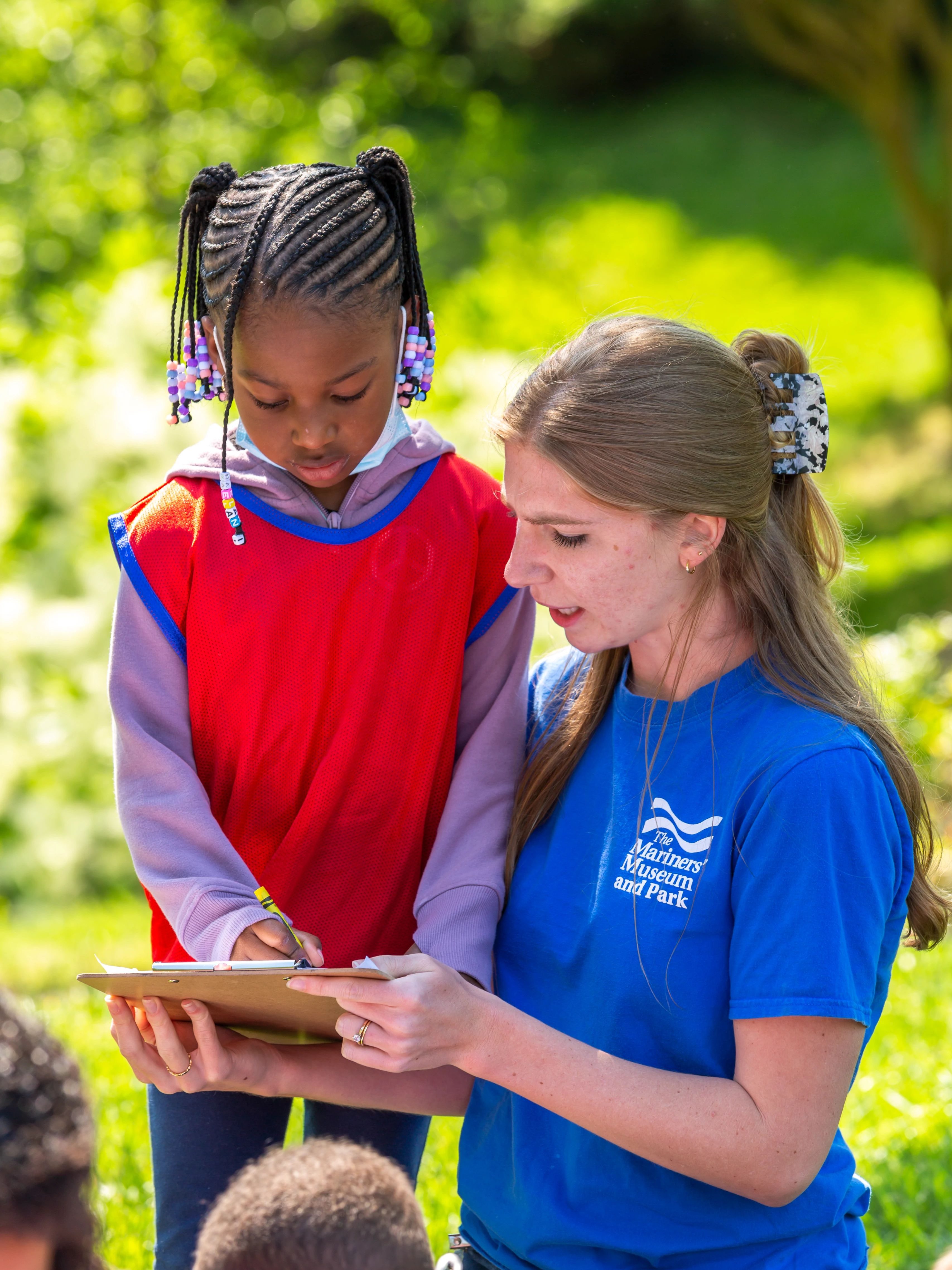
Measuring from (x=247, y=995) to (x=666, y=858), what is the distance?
0.65 m

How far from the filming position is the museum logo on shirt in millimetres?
2010

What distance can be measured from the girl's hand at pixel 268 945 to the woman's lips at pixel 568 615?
24.9 inches

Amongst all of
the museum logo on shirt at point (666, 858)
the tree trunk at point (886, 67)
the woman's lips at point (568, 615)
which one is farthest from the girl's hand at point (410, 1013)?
the tree trunk at point (886, 67)

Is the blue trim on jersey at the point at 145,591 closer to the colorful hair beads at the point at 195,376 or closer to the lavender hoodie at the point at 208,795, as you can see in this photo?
the lavender hoodie at the point at 208,795

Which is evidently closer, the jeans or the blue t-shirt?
the blue t-shirt

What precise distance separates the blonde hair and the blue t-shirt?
79 mm

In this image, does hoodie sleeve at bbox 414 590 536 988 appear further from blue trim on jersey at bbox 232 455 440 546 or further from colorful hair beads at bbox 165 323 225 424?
colorful hair beads at bbox 165 323 225 424

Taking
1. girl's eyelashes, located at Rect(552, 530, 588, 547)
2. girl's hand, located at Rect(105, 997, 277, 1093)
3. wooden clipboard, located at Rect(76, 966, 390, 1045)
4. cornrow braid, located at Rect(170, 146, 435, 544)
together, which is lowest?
girl's hand, located at Rect(105, 997, 277, 1093)

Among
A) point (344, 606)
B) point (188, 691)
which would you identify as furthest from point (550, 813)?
point (188, 691)

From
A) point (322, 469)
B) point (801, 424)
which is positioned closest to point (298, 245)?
point (322, 469)

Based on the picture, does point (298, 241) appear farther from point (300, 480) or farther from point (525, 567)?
point (525, 567)

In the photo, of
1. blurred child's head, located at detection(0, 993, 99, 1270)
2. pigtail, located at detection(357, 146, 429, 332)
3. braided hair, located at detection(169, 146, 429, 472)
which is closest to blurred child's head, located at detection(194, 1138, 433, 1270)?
blurred child's head, located at detection(0, 993, 99, 1270)

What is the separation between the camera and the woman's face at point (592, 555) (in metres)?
2.09

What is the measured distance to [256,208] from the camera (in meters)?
2.10
